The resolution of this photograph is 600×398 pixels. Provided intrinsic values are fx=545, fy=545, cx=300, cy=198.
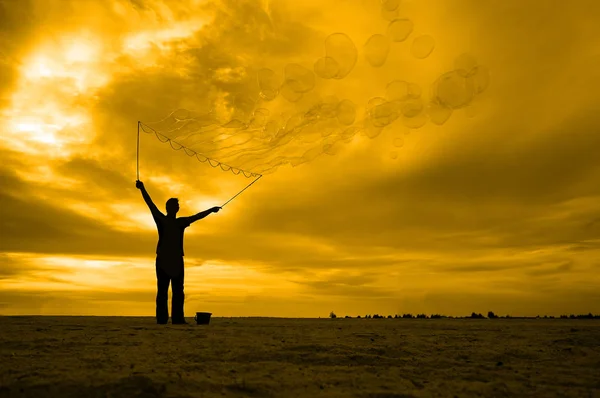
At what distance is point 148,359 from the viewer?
30.1 feet

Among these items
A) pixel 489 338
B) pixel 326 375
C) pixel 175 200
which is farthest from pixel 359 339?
pixel 175 200

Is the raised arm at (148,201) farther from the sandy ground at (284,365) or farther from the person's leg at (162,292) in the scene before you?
the sandy ground at (284,365)

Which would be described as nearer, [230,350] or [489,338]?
[230,350]

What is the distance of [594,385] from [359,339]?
5622 millimetres

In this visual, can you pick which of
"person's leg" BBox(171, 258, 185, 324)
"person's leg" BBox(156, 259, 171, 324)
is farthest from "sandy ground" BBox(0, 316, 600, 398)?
"person's leg" BBox(171, 258, 185, 324)

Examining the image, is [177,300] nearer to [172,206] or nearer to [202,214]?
[202,214]

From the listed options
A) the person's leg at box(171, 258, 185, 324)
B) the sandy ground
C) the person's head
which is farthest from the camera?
the person's head

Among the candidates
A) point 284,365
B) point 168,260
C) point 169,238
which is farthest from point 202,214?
point 284,365

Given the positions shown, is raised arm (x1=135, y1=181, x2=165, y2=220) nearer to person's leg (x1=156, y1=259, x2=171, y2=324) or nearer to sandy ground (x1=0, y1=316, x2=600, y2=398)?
person's leg (x1=156, y1=259, x2=171, y2=324)

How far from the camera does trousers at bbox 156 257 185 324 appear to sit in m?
19.0

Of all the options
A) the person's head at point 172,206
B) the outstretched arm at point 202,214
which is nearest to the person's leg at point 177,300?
the outstretched arm at point 202,214

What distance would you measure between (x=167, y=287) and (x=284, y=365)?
1110 centimetres

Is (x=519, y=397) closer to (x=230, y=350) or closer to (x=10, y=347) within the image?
(x=230, y=350)

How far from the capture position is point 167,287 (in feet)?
63.2
